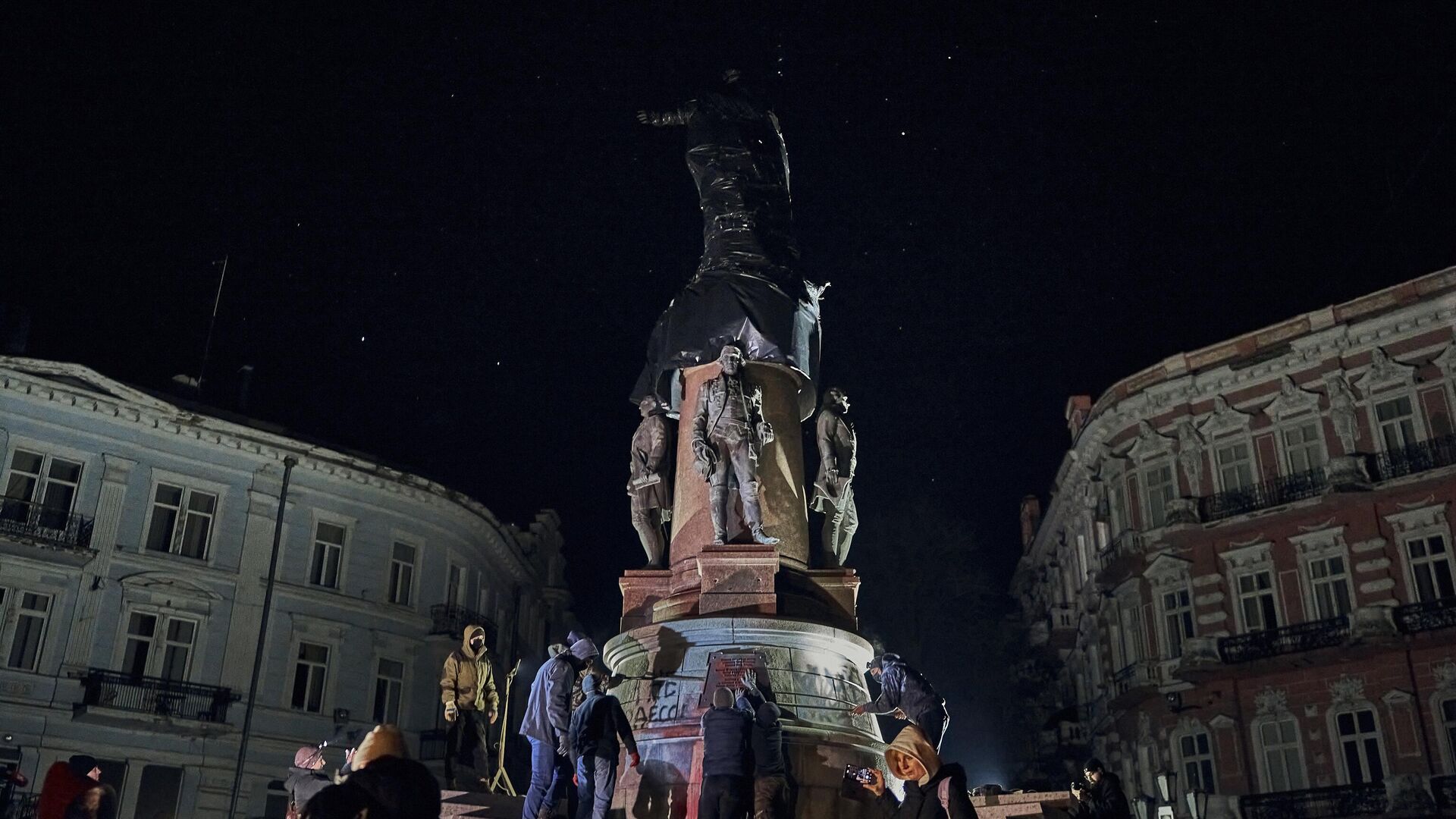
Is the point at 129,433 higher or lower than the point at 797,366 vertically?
higher

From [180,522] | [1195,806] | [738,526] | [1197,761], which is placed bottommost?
[1195,806]

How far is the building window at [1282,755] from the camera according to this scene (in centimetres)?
2866

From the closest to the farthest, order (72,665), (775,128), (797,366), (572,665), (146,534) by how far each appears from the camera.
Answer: (572,665) → (797,366) → (775,128) → (72,665) → (146,534)

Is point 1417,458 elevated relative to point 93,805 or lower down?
elevated

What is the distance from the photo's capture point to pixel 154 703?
27.6 m

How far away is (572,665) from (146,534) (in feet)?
77.5

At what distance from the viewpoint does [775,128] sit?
16406mm

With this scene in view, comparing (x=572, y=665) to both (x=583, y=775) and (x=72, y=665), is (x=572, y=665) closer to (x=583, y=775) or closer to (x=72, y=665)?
(x=583, y=775)

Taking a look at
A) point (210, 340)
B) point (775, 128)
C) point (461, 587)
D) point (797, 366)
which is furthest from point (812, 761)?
point (210, 340)

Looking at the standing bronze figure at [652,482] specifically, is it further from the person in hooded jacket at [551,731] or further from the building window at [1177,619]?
the building window at [1177,619]

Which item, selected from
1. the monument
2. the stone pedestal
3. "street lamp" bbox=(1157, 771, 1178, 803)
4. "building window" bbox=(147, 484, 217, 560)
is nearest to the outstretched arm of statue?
the monument

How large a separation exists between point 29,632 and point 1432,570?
112ft

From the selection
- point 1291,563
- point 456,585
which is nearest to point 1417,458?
point 1291,563

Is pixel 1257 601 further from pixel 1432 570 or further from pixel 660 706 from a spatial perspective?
pixel 660 706
